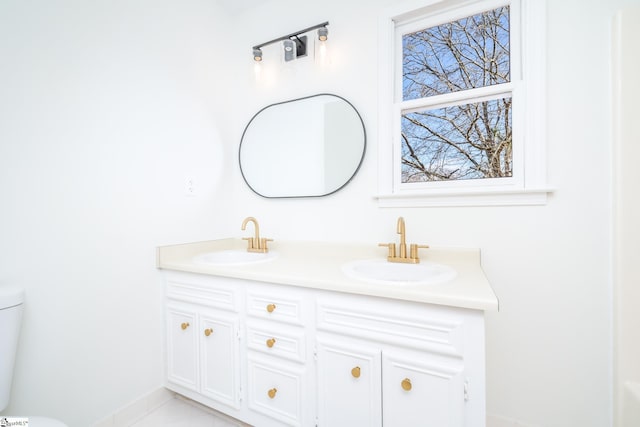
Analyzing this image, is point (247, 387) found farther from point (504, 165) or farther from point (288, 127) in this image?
point (504, 165)

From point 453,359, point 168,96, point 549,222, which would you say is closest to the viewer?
point 453,359

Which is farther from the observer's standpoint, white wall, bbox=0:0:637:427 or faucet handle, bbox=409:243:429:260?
faucet handle, bbox=409:243:429:260

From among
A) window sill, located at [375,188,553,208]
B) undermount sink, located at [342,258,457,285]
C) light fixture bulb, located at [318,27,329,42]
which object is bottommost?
undermount sink, located at [342,258,457,285]

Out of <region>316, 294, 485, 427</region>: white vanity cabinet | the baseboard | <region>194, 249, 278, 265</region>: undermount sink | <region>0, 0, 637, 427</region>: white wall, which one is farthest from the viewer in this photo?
<region>194, 249, 278, 265</region>: undermount sink

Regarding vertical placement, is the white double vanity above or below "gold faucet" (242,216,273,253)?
below

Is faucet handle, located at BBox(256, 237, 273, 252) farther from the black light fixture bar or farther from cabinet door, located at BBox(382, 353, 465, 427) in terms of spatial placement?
the black light fixture bar

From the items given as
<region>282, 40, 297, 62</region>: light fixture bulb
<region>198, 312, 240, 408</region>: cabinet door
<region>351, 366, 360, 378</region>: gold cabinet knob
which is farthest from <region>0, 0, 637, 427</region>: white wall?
<region>351, 366, 360, 378</region>: gold cabinet knob

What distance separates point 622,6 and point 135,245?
241 cm

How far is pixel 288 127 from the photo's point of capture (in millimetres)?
1838

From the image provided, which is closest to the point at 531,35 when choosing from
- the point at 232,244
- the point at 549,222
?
the point at 549,222

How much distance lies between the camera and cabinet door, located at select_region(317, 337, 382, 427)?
1014 millimetres

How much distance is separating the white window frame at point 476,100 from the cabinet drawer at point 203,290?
908 mm

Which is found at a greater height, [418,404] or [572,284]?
[572,284]

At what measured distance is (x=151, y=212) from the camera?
1.54 meters
